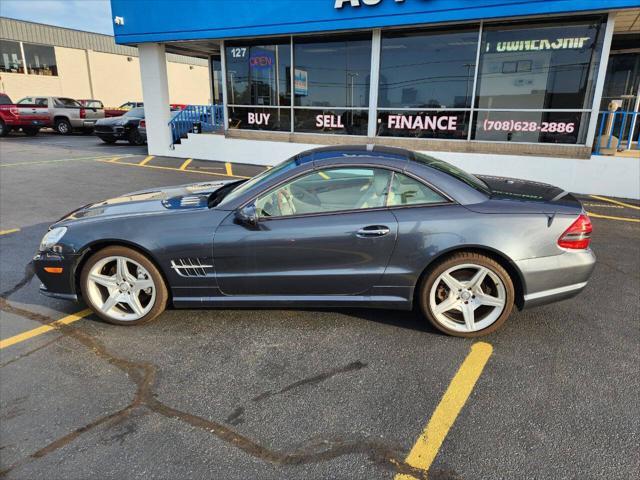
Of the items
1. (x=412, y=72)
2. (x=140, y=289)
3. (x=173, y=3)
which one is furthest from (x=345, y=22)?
(x=140, y=289)

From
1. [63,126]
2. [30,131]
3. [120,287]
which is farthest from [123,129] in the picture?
[120,287]

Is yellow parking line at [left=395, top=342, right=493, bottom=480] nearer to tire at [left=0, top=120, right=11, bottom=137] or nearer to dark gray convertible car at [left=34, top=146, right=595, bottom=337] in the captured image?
dark gray convertible car at [left=34, top=146, right=595, bottom=337]

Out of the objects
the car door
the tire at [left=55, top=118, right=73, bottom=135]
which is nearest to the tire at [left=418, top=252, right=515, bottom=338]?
the car door

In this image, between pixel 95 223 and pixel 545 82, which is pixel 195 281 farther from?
pixel 545 82

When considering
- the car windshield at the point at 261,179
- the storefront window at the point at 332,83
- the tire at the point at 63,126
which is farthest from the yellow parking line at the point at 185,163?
the tire at the point at 63,126

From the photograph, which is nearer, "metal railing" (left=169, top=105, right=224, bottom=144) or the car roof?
the car roof

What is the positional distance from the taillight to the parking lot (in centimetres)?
74

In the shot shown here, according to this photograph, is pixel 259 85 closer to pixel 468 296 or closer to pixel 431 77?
pixel 431 77

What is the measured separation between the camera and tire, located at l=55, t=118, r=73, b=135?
23.3 metres

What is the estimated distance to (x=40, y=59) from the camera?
27.6m

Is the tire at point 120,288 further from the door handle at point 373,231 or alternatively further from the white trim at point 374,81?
the white trim at point 374,81

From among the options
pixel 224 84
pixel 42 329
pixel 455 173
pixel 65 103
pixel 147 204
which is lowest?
pixel 42 329

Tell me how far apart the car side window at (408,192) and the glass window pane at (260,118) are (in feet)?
31.6

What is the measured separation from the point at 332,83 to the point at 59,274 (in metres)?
9.49
